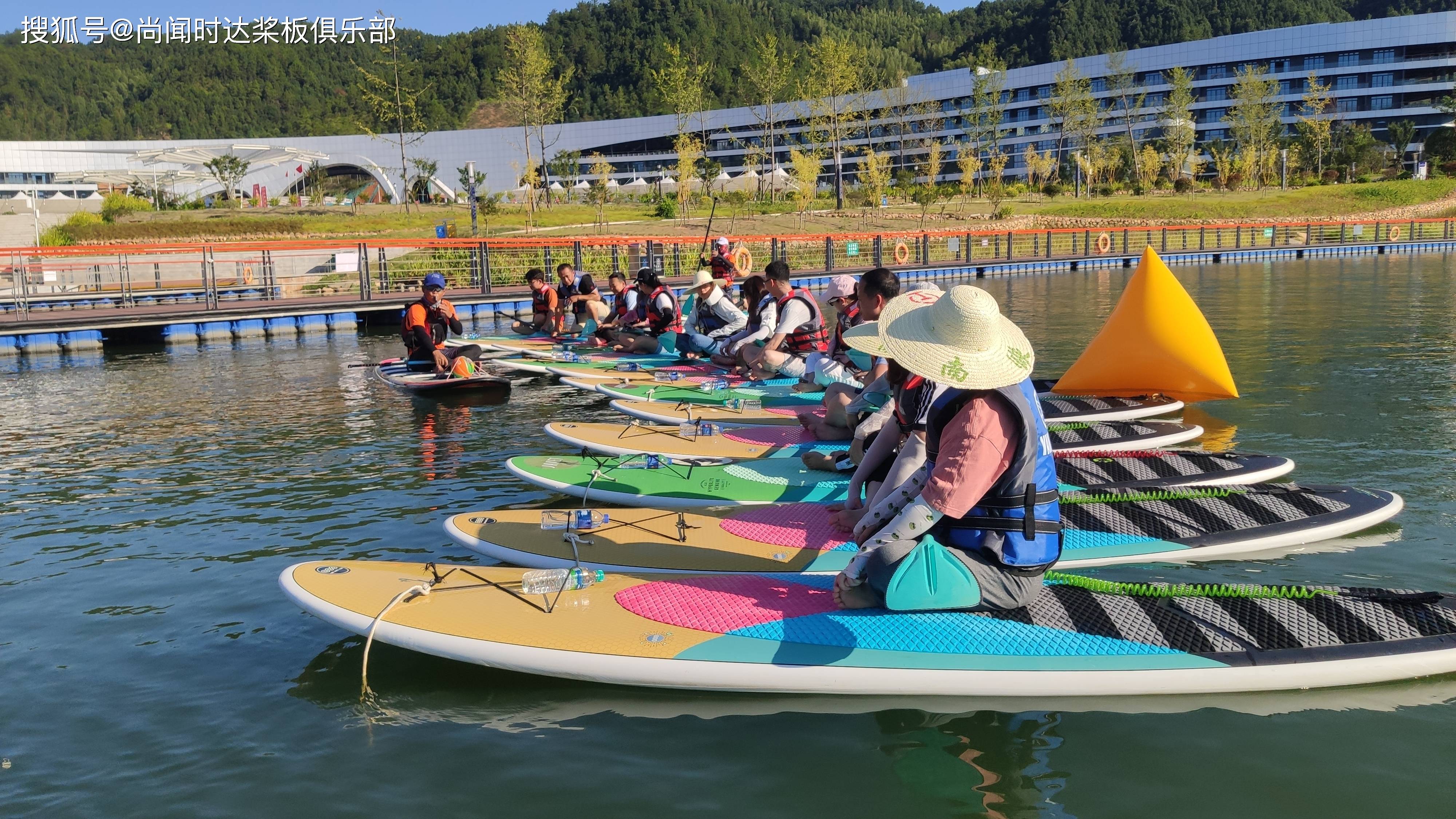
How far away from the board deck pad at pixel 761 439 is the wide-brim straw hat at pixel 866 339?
8.05ft

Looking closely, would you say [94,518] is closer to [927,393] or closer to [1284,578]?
[927,393]

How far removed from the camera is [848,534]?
6.27m

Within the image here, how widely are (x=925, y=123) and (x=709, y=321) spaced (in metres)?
92.3

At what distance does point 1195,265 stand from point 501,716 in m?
41.1

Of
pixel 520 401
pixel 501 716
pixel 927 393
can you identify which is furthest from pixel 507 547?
pixel 520 401

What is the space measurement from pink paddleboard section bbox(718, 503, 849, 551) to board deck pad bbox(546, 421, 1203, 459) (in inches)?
45.0

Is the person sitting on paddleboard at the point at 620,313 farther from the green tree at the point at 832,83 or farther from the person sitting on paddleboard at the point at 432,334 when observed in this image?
the green tree at the point at 832,83

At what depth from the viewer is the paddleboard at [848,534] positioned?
20.2 ft

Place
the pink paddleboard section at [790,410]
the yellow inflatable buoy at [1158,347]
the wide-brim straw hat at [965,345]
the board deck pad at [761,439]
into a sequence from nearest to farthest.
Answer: the wide-brim straw hat at [965,345], the board deck pad at [761,439], the pink paddleboard section at [790,410], the yellow inflatable buoy at [1158,347]

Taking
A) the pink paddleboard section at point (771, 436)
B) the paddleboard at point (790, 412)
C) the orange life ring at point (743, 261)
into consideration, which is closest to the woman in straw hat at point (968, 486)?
the pink paddleboard section at point (771, 436)

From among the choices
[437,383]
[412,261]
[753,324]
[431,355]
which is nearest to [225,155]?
[412,261]

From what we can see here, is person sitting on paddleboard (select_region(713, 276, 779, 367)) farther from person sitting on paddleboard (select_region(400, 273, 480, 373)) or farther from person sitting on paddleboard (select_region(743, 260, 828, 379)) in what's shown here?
person sitting on paddleboard (select_region(400, 273, 480, 373))

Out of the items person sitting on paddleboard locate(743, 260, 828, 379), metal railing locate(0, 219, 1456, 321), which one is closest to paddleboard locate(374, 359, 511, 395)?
person sitting on paddleboard locate(743, 260, 828, 379)

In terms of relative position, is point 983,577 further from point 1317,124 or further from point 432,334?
point 1317,124
